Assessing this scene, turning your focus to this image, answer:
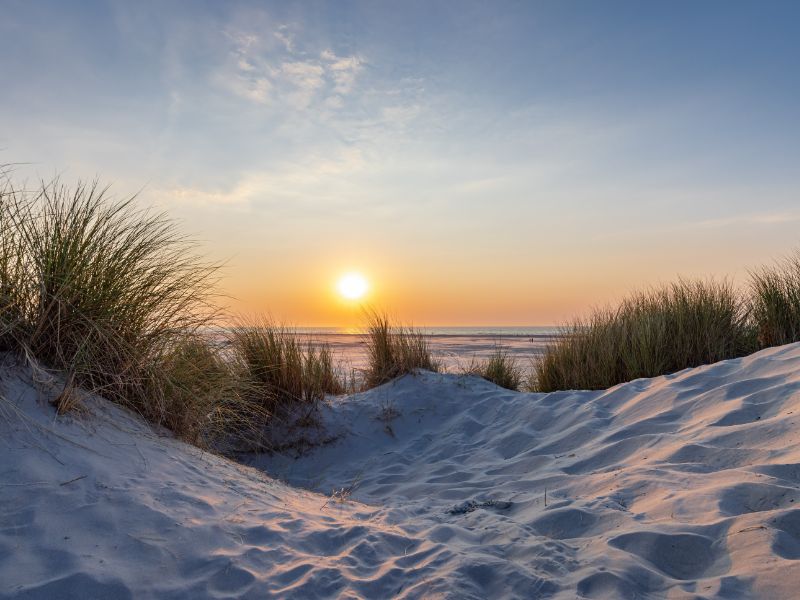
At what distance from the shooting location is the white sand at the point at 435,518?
1996 mm

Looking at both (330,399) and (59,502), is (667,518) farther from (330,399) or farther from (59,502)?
(330,399)

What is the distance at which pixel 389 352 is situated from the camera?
6949 mm

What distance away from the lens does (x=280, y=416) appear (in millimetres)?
5609

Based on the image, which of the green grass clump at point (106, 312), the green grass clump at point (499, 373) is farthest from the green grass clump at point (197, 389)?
the green grass clump at point (499, 373)

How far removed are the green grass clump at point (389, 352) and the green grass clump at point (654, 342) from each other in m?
1.73

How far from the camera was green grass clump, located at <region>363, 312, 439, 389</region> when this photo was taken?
6.85 m

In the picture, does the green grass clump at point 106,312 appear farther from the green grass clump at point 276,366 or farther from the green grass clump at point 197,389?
the green grass clump at point 276,366

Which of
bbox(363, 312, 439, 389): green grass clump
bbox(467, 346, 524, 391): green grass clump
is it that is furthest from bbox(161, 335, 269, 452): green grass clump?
bbox(467, 346, 524, 391): green grass clump

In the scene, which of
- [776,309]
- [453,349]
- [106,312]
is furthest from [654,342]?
[453,349]

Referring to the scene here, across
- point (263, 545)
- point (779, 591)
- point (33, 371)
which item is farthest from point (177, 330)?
point (779, 591)

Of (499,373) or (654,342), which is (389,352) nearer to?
(499,373)

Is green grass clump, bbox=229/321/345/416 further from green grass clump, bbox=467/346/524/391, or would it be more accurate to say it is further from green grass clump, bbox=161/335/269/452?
green grass clump, bbox=467/346/524/391

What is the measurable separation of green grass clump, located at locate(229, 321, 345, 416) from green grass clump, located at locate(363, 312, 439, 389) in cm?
110

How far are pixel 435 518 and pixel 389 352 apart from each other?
4024mm
